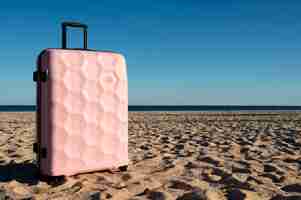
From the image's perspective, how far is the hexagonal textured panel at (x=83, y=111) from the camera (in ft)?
8.76

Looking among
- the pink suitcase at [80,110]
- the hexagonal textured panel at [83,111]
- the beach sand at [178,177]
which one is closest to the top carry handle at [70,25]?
the pink suitcase at [80,110]

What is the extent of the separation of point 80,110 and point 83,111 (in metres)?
0.03

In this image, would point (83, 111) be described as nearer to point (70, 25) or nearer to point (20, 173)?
point (70, 25)

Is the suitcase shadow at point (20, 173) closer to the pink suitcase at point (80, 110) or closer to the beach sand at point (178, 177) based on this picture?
the beach sand at point (178, 177)

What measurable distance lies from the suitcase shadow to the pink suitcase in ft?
0.50

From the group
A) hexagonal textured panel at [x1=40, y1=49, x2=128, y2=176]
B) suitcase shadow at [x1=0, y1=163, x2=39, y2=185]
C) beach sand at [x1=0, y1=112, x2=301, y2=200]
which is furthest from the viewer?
suitcase shadow at [x1=0, y1=163, x2=39, y2=185]

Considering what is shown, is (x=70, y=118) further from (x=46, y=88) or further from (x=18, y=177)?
(x=18, y=177)

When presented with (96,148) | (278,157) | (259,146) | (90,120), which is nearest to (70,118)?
(90,120)

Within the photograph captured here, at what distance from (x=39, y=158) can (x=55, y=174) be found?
0.80ft

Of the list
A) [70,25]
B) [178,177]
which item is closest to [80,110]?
[70,25]

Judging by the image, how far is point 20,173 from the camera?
3.07 meters

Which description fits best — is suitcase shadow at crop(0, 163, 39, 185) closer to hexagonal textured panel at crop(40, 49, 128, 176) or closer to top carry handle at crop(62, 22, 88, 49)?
hexagonal textured panel at crop(40, 49, 128, 176)

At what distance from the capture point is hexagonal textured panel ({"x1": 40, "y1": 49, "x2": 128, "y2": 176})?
105 inches

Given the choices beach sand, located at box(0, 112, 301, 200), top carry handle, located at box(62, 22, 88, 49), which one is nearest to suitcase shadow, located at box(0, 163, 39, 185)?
beach sand, located at box(0, 112, 301, 200)
